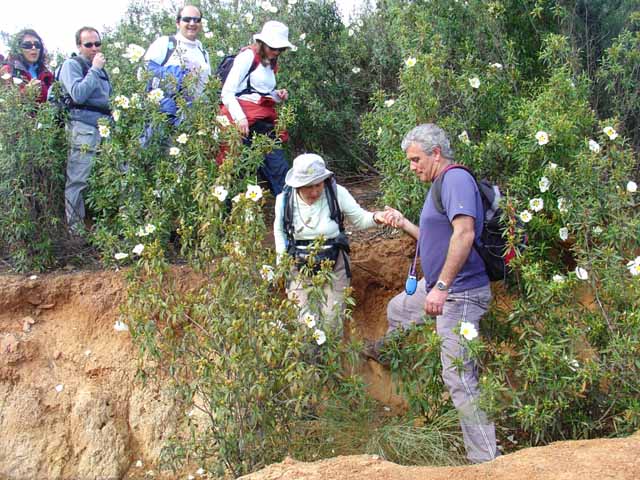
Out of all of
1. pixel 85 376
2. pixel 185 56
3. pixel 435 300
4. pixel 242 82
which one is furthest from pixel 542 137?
pixel 85 376

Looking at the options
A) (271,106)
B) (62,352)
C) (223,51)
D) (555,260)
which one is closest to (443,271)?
(555,260)

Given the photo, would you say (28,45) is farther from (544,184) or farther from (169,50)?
(544,184)

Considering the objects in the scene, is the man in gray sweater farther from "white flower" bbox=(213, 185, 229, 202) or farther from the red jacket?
"white flower" bbox=(213, 185, 229, 202)

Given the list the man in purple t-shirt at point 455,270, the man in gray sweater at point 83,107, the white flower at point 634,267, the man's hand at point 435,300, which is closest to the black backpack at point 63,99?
the man in gray sweater at point 83,107

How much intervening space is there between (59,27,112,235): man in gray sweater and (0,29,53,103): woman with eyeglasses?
1.25 feet

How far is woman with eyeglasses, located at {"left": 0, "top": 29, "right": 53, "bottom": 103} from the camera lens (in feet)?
21.2

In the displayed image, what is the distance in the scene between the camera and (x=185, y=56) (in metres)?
6.32

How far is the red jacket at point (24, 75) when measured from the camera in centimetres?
646

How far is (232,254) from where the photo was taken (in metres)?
4.40

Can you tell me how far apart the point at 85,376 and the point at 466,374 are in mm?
3212

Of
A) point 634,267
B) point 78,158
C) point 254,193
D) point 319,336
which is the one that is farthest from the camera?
point 78,158

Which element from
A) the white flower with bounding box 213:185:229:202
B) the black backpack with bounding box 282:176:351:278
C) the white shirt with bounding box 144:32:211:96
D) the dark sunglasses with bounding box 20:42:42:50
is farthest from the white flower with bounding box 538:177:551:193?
the dark sunglasses with bounding box 20:42:42:50

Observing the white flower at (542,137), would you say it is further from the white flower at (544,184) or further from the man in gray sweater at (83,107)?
the man in gray sweater at (83,107)

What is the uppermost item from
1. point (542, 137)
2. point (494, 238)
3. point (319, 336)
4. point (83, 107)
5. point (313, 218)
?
point (542, 137)
